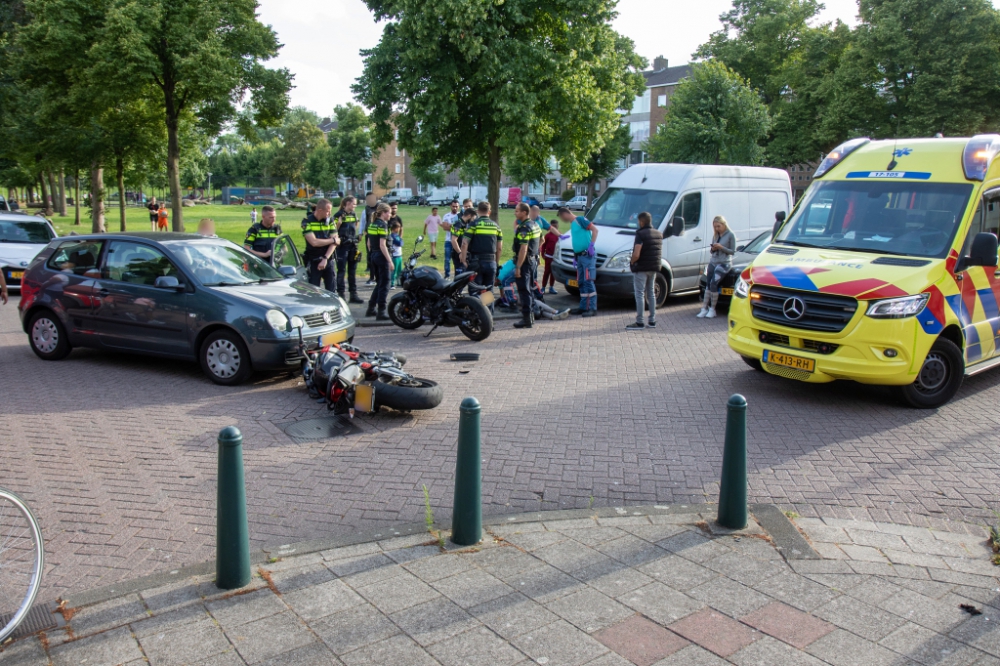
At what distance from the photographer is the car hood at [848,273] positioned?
706cm

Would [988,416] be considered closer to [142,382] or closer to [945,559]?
[945,559]

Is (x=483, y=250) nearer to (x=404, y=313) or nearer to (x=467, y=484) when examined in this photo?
(x=404, y=313)

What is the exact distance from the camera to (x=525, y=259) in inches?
484

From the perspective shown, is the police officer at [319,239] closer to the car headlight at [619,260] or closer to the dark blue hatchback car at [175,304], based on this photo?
the dark blue hatchback car at [175,304]

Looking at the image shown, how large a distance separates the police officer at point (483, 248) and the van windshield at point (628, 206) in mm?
3315

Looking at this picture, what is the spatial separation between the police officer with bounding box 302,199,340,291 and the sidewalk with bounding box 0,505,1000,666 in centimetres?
844

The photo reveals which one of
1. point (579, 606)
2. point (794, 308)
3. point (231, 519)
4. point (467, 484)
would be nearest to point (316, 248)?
point (794, 308)

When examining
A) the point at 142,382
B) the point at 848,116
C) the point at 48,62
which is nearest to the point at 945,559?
the point at 142,382

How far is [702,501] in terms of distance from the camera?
17.2ft

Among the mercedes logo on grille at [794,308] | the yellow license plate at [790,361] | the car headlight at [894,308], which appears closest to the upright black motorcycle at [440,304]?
the yellow license plate at [790,361]

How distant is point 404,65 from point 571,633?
63.7 feet

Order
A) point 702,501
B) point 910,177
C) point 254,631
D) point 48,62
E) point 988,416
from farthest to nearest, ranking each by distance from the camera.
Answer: point 48,62
point 910,177
point 988,416
point 702,501
point 254,631

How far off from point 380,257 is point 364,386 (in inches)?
229

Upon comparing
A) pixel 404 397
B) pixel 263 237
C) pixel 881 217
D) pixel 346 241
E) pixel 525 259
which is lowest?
pixel 404 397
